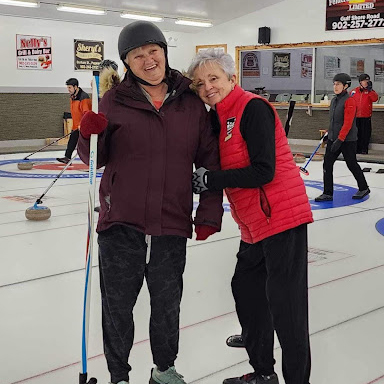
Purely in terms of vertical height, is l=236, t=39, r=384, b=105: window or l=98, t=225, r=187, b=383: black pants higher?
l=236, t=39, r=384, b=105: window

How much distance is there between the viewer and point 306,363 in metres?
2.35

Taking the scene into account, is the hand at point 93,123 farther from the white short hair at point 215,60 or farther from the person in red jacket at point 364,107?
the person in red jacket at point 364,107

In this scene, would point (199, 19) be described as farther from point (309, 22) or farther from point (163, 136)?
point (163, 136)

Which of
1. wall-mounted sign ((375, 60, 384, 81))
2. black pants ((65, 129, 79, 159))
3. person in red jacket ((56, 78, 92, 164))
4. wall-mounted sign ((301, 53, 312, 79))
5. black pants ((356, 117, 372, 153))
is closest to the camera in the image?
person in red jacket ((56, 78, 92, 164))

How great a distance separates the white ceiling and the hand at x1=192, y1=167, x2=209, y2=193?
11146 mm

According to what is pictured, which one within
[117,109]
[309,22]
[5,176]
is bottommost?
[5,176]

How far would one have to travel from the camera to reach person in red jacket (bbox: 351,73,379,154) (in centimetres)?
1294

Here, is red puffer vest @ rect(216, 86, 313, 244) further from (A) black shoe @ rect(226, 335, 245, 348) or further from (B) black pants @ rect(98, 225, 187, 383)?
(A) black shoe @ rect(226, 335, 245, 348)

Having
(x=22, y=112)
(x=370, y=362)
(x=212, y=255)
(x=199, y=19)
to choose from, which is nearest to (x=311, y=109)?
(x=199, y=19)

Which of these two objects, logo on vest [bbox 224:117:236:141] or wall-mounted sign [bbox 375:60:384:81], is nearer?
logo on vest [bbox 224:117:236:141]

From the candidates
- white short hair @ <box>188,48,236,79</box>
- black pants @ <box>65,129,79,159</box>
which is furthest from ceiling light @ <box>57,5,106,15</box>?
white short hair @ <box>188,48,236,79</box>

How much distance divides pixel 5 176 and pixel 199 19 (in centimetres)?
771

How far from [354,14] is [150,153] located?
12490 millimetres

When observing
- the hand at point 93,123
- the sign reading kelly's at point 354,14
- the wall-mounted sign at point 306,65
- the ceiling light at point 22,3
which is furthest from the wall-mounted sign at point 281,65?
the hand at point 93,123
